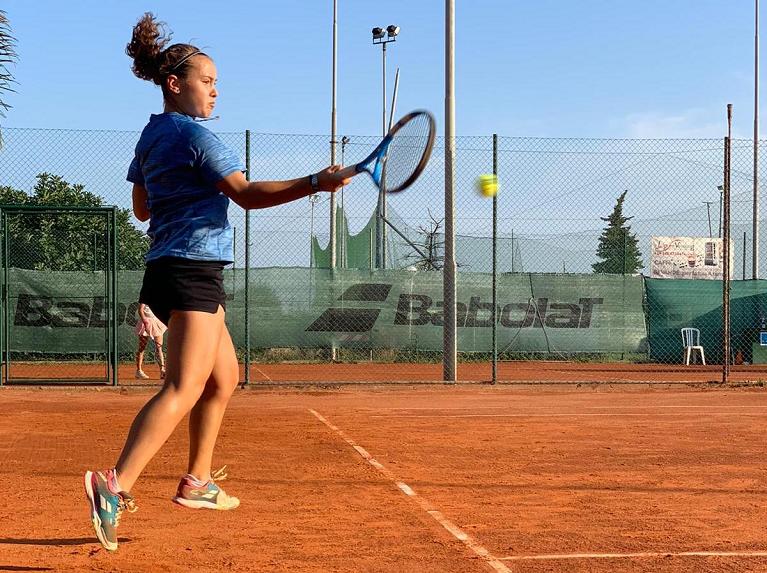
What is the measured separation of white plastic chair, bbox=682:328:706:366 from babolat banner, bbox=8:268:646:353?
0.91m

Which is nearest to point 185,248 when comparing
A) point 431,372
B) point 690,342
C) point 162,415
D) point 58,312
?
point 162,415

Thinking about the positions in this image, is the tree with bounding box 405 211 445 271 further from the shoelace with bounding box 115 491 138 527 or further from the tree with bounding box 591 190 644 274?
the shoelace with bounding box 115 491 138 527

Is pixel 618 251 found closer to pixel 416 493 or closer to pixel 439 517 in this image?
pixel 416 493

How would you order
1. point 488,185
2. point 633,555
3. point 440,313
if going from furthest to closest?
point 440,313, point 488,185, point 633,555

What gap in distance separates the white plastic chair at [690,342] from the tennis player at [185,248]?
1506cm

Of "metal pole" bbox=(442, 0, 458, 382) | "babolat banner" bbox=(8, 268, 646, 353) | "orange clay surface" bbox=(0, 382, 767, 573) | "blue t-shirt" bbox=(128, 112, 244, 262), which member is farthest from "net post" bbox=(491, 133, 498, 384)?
"blue t-shirt" bbox=(128, 112, 244, 262)

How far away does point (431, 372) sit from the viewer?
15250mm

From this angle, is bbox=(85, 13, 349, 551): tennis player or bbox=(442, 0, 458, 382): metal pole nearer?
bbox=(85, 13, 349, 551): tennis player

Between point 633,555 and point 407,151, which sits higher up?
point 407,151

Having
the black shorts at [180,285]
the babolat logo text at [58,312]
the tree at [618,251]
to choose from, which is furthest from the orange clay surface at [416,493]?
the tree at [618,251]

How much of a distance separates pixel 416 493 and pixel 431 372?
10.1 meters

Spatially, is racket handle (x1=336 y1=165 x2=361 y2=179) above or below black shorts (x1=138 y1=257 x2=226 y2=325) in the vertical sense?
above

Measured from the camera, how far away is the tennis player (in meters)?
3.67

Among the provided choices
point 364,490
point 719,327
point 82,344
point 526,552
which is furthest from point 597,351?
point 526,552
